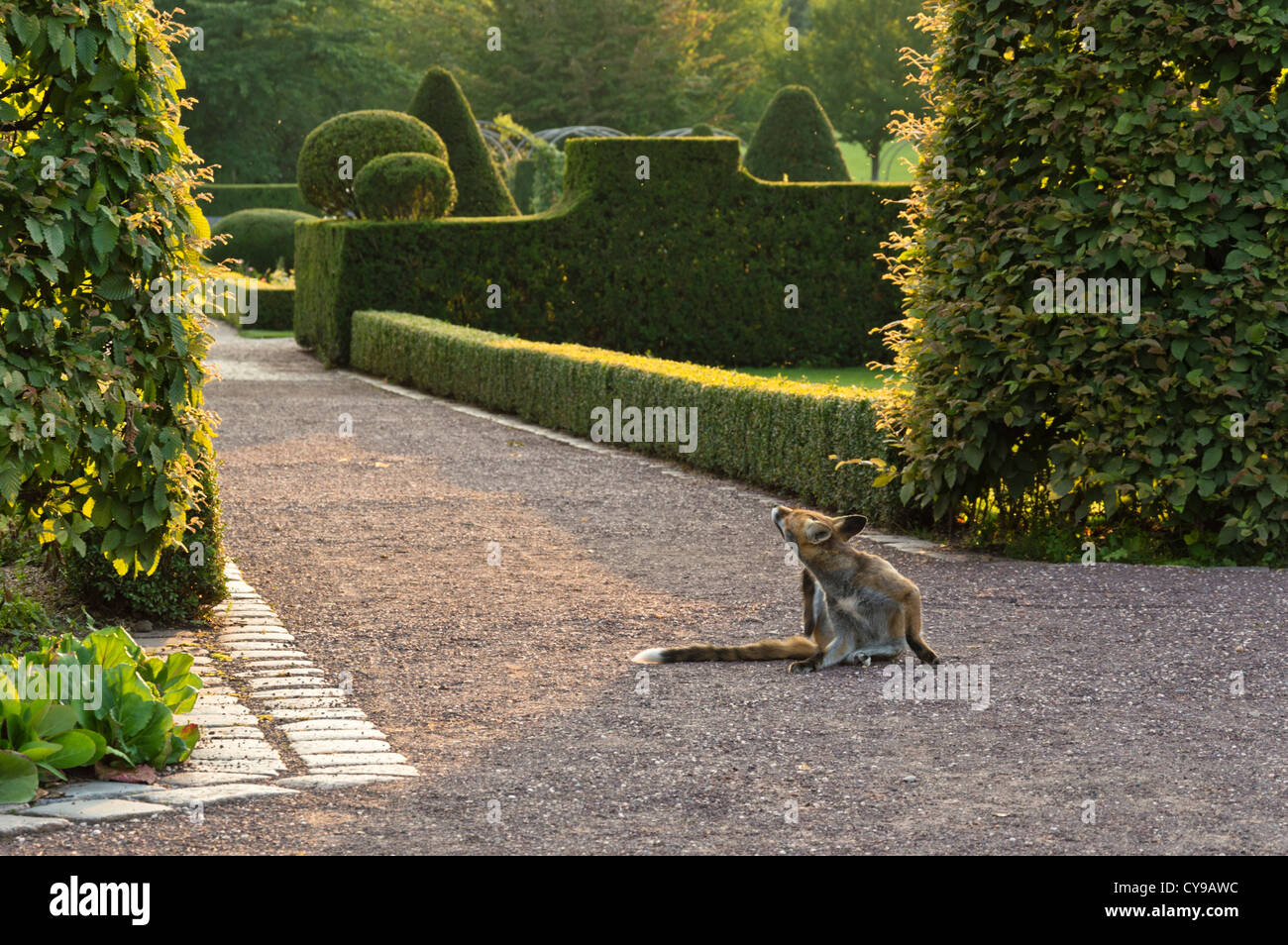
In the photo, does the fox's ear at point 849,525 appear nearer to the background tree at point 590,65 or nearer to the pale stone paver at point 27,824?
the pale stone paver at point 27,824

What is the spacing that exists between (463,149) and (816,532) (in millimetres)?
20392

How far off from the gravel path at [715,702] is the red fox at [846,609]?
89 millimetres

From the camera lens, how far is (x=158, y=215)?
5.53m

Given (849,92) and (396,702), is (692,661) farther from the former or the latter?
(849,92)

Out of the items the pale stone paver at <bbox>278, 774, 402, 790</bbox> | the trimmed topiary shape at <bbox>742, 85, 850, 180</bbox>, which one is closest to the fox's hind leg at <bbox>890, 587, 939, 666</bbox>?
the pale stone paver at <bbox>278, 774, 402, 790</bbox>

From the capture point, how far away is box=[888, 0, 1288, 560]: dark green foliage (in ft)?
25.2

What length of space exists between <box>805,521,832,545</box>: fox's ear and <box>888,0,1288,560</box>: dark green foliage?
2.56 metres

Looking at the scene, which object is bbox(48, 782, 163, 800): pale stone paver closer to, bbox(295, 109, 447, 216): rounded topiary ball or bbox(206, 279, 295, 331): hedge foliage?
bbox(295, 109, 447, 216): rounded topiary ball

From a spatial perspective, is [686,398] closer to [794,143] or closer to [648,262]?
[648,262]

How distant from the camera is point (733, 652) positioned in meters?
6.04

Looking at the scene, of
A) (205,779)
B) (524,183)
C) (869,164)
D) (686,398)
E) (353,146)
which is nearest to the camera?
(205,779)

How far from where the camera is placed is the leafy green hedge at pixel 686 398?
9.62 meters

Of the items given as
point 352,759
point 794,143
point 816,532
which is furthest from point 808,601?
point 794,143
